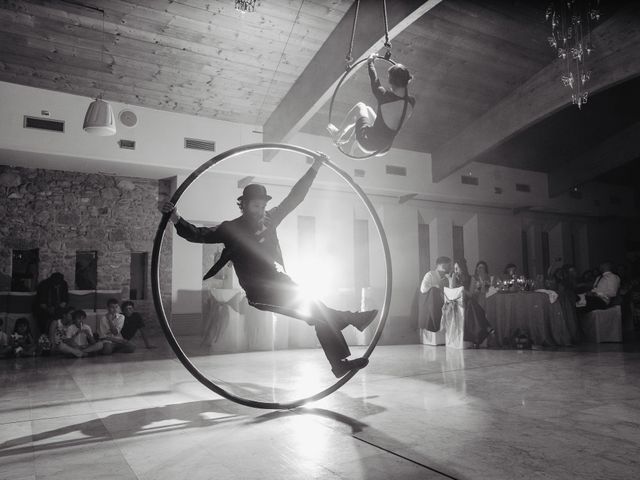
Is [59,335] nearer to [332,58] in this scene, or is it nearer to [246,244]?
[246,244]

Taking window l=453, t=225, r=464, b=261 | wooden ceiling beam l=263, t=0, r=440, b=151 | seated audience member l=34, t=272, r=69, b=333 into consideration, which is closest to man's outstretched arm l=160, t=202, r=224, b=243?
wooden ceiling beam l=263, t=0, r=440, b=151

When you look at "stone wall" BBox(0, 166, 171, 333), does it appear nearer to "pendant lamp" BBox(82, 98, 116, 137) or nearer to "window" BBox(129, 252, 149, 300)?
"window" BBox(129, 252, 149, 300)

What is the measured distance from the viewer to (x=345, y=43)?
5.66 metres

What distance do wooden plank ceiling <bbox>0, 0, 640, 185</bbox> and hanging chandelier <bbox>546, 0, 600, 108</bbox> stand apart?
0.17 meters

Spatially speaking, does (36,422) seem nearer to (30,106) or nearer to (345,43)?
(345,43)

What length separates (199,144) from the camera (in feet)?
24.9

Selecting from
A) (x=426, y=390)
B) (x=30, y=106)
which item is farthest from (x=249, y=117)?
(x=426, y=390)

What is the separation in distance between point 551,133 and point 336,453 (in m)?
9.25

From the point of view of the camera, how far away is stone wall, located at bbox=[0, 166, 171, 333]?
299 inches

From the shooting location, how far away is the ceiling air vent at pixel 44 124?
649 cm

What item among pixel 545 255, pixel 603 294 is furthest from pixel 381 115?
pixel 545 255

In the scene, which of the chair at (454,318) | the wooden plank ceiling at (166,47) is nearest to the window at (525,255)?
the chair at (454,318)

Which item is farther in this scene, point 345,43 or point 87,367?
point 345,43

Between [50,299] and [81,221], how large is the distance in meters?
1.47
